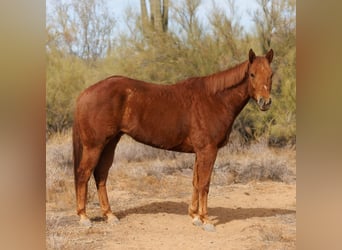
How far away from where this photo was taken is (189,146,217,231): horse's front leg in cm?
337

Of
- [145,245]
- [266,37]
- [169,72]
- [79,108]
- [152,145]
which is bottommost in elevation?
[145,245]

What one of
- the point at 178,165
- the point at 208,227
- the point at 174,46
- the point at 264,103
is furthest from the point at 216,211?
the point at 174,46

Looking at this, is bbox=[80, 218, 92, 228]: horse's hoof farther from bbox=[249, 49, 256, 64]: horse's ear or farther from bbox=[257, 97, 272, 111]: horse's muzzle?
bbox=[249, 49, 256, 64]: horse's ear

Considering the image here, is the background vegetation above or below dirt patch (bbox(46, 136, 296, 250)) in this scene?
above

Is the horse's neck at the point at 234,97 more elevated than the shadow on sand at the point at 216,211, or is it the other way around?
the horse's neck at the point at 234,97

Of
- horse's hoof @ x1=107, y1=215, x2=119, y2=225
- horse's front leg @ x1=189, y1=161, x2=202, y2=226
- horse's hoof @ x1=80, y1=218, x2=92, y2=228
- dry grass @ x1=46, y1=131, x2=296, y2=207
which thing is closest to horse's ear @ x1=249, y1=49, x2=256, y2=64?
dry grass @ x1=46, y1=131, x2=296, y2=207

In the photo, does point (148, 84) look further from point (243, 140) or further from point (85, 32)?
point (243, 140)

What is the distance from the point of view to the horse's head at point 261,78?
3.31 metres

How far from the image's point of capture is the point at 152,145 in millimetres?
3398

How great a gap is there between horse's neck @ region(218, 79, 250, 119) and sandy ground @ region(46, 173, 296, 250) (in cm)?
57

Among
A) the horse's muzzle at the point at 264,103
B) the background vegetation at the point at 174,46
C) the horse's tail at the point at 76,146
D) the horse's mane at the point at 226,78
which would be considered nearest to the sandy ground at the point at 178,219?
the horse's tail at the point at 76,146

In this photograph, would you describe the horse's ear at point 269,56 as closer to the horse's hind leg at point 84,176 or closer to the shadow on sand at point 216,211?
the shadow on sand at point 216,211
